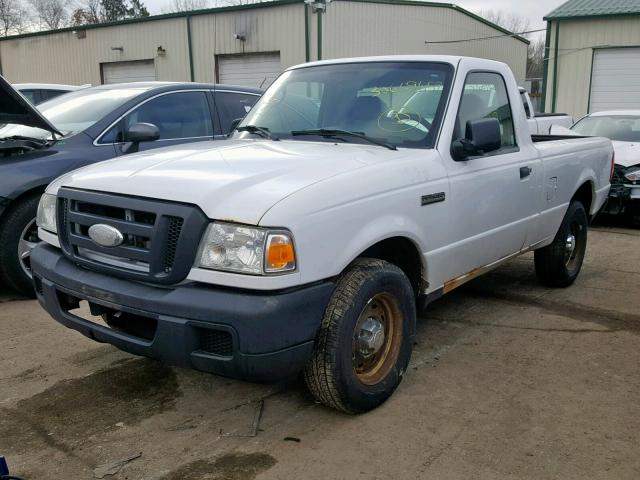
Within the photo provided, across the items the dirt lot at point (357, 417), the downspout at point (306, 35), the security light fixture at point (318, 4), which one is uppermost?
the security light fixture at point (318, 4)

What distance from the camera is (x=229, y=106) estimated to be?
262 inches

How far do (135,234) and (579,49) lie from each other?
61.3 feet

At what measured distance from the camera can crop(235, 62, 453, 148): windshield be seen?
389 cm

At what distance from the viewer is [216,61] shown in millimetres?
22438

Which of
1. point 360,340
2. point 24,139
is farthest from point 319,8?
point 360,340

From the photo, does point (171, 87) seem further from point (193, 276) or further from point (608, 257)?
point (608, 257)

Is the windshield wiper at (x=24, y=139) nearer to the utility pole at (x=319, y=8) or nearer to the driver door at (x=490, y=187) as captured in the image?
the driver door at (x=490, y=187)

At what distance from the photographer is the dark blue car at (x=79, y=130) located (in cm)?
500

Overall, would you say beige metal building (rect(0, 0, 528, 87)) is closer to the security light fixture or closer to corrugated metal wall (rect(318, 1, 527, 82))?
corrugated metal wall (rect(318, 1, 527, 82))

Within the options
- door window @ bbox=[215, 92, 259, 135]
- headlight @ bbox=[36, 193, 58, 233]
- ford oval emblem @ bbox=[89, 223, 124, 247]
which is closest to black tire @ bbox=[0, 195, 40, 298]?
headlight @ bbox=[36, 193, 58, 233]

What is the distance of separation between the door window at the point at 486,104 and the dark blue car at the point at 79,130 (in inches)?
97.6

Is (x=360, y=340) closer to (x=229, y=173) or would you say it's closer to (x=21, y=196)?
(x=229, y=173)

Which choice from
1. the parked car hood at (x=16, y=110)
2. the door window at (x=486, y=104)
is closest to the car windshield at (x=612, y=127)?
the door window at (x=486, y=104)

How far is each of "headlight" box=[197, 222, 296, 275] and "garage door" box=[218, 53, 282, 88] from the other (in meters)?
19.1
